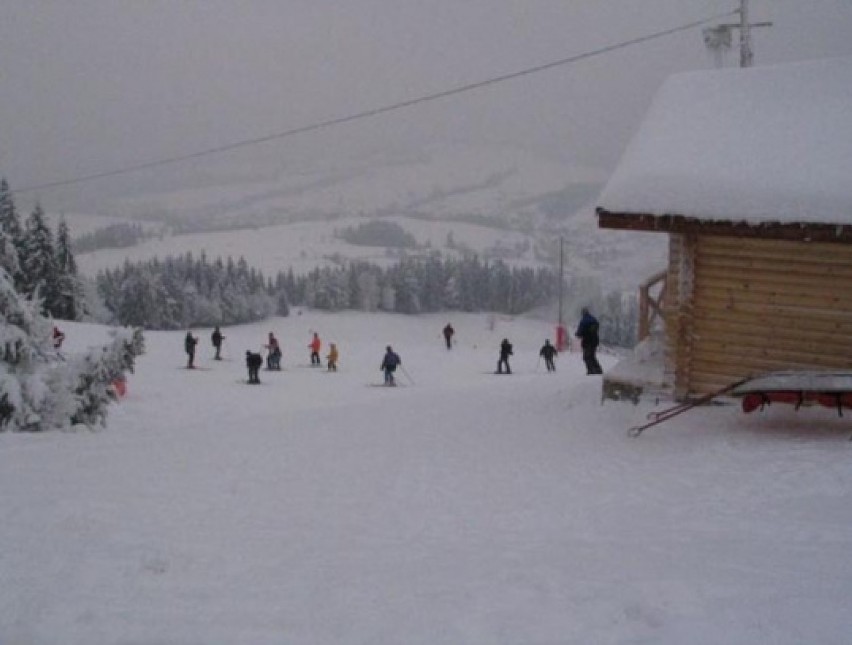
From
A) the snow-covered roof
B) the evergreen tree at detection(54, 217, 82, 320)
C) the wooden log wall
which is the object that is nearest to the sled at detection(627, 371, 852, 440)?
the wooden log wall

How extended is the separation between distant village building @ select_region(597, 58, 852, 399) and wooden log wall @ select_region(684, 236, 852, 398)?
15 millimetres

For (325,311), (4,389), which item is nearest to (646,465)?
(4,389)

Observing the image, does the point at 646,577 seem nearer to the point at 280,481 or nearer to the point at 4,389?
the point at 280,481

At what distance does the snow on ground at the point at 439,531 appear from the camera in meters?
4.64

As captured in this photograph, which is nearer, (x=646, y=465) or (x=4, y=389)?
(x=646, y=465)

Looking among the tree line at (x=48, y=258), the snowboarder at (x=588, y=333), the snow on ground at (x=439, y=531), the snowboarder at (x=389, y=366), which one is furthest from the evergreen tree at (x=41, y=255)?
the snowboarder at (x=588, y=333)

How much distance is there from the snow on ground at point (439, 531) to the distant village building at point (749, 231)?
96 centimetres

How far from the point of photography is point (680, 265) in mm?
11219

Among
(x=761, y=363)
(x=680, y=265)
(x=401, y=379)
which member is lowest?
(x=401, y=379)

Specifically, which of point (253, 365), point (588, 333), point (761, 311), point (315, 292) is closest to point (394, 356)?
point (253, 365)

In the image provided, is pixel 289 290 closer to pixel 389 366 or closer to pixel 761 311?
pixel 389 366

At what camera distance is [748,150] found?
11320mm

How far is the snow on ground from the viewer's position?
15.2ft

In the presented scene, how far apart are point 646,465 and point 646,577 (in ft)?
13.8
